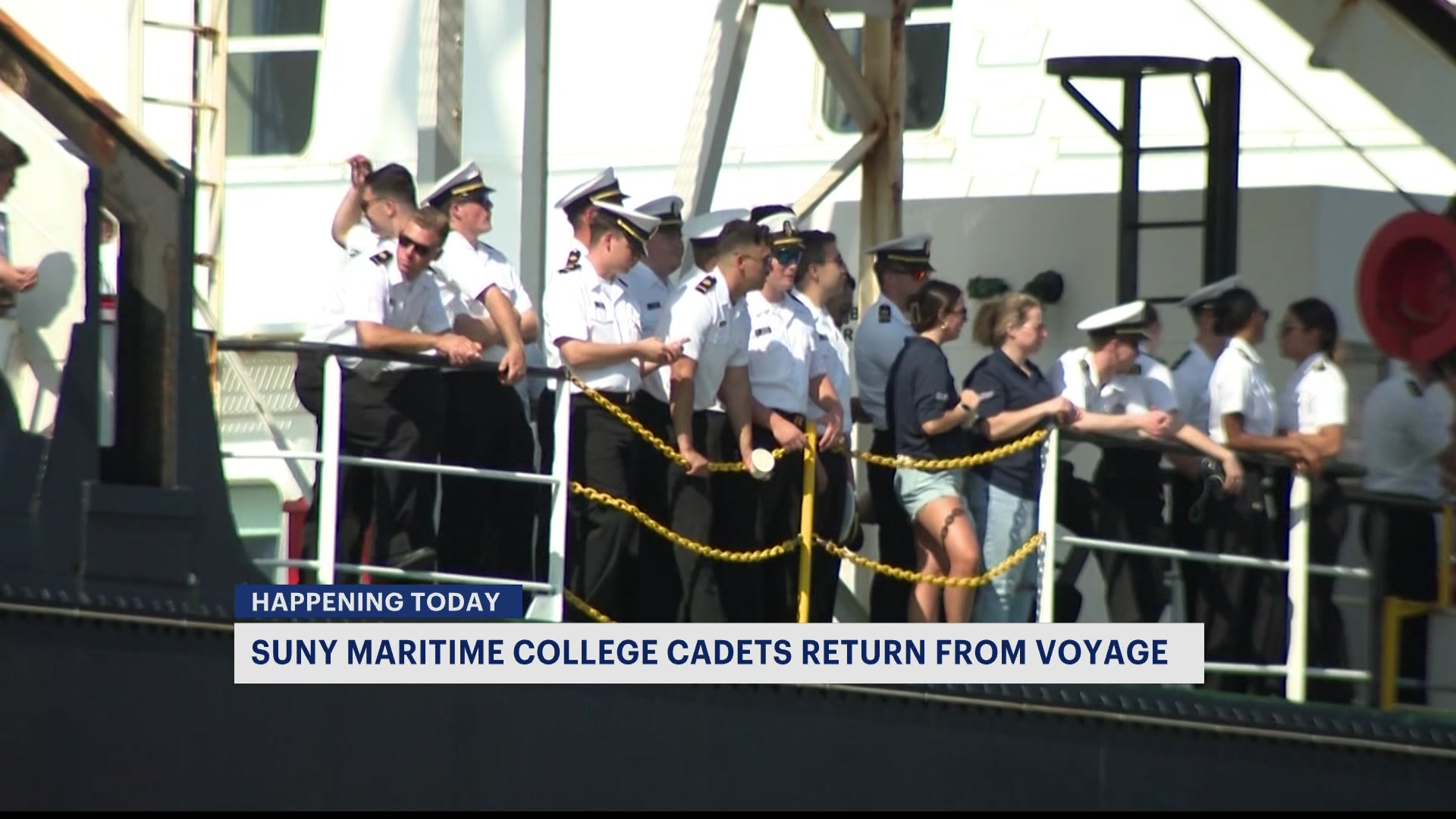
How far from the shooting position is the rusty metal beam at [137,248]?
20.8 ft

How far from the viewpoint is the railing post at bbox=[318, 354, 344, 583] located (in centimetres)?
677

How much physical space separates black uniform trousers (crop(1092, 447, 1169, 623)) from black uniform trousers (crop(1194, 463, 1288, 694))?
197 mm

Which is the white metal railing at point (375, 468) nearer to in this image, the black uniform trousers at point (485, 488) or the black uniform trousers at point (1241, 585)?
the black uniform trousers at point (485, 488)

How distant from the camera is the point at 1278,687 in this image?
8.14 meters

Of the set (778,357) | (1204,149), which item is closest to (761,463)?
(778,357)

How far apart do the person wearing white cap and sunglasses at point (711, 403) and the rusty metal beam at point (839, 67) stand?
2.22 m

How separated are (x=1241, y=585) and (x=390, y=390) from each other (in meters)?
2.80

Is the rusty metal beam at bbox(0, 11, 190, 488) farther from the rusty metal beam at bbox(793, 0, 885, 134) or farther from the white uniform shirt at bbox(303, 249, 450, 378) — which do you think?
the rusty metal beam at bbox(793, 0, 885, 134)

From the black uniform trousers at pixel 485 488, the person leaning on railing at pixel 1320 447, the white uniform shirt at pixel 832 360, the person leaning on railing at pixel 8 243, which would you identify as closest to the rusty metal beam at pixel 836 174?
the white uniform shirt at pixel 832 360

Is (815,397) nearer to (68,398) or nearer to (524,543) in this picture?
(524,543)

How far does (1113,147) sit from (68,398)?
5.50m

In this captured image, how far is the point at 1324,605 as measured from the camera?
8.04 m

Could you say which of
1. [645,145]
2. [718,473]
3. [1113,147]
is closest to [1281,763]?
[718,473]

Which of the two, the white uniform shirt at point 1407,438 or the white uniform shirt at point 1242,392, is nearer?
the white uniform shirt at point 1407,438
